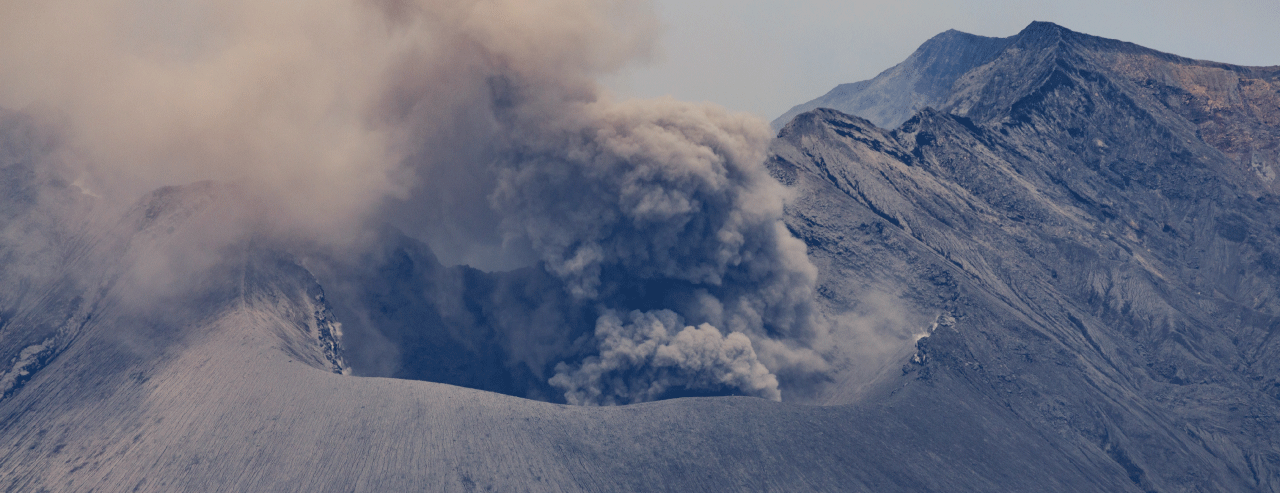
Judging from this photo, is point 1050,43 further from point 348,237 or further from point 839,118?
point 348,237

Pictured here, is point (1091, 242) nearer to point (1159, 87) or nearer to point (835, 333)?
point (835, 333)

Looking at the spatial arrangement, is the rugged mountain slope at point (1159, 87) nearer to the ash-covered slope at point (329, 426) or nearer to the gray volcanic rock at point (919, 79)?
the ash-covered slope at point (329, 426)

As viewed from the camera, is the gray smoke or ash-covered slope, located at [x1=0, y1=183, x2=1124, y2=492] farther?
the gray smoke

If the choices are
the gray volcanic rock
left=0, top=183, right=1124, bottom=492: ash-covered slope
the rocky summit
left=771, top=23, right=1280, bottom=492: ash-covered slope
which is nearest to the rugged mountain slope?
left=771, top=23, right=1280, bottom=492: ash-covered slope

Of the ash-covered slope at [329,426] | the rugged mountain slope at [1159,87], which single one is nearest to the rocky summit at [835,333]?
the ash-covered slope at [329,426]

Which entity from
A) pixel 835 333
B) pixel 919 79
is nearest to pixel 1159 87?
pixel 835 333

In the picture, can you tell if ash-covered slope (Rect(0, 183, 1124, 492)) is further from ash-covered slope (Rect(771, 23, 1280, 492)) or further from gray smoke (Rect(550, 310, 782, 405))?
ash-covered slope (Rect(771, 23, 1280, 492))

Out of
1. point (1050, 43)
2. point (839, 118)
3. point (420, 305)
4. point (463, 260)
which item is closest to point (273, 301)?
point (420, 305)

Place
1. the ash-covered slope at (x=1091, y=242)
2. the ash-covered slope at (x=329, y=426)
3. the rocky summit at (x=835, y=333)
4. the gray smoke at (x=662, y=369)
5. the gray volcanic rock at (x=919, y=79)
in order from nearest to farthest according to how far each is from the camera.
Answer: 1. the ash-covered slope at (x=329, y=426)
2. the rocky summit at (x=835, y=333)
3. the gray smoke at (x=662, y=369)
4. the ash-covered slope at (x=1091, y=242)
5. the gray volcanic rock at (x=919, y=79)
